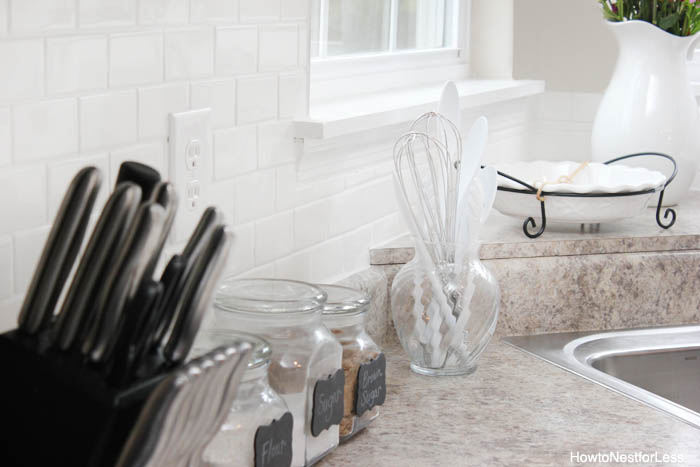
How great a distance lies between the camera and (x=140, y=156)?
992 mm

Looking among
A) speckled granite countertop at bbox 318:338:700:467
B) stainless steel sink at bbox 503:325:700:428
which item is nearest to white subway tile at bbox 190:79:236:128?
speckled granite countertop at bbox 318:338:700:467

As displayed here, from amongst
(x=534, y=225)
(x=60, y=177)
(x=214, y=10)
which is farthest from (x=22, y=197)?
(x=534, y=225)

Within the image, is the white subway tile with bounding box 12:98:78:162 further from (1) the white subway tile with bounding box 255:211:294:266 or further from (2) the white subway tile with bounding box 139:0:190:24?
(1) the white subway tile with bounding box 255:211:294:266

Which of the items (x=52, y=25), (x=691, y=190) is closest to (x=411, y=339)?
(x=52, y=25)

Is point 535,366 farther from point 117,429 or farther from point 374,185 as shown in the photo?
point 117,429

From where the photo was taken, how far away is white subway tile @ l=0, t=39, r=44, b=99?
79 cm

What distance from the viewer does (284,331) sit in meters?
0.96

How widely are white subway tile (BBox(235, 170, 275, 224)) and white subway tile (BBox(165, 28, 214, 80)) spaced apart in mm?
164

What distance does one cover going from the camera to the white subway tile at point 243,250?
1.17 meters

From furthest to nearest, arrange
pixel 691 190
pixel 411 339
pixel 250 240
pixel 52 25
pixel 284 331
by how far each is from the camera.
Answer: pixel 691 190
pixel 411 339
pixel 250 240
pixel 284 331
pixel 52 25

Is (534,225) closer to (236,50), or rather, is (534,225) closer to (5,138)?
(236,50)

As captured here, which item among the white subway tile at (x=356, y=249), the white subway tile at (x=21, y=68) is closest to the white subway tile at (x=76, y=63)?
the white subway tile at (x=21, y=68)

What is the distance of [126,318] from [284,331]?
41 centimetres

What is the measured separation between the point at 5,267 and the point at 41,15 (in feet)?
0.76
